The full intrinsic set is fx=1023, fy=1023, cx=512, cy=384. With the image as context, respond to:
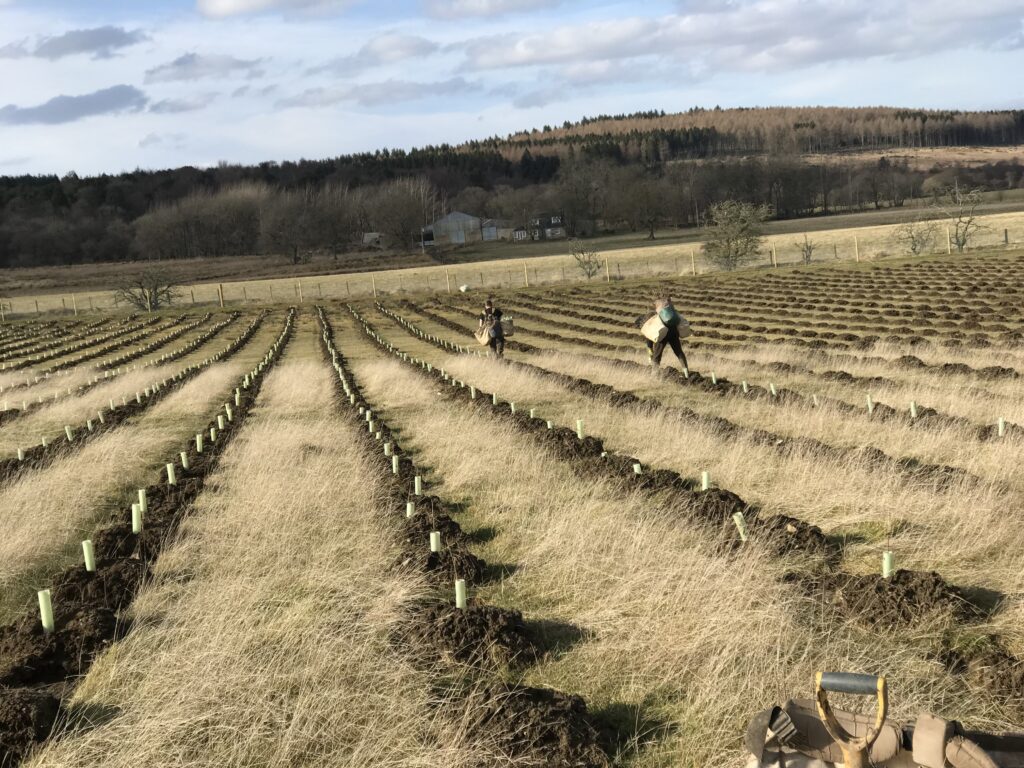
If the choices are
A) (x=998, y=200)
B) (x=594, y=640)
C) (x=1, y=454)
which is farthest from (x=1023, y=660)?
(x=998, y=200)

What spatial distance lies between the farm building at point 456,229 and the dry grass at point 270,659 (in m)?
115

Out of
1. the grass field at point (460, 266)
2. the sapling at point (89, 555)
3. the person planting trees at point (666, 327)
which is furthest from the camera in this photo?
the grass field at point (460, 266)

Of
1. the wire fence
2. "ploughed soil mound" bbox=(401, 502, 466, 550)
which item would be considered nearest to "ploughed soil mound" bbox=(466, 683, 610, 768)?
"ploughed soil mound" bbox=(401, 502, 466, 550)

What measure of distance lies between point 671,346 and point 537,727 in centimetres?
1468

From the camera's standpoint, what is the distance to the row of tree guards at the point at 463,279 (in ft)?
198

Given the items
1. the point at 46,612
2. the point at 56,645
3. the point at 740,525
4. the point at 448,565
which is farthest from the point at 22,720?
the point at 740,525

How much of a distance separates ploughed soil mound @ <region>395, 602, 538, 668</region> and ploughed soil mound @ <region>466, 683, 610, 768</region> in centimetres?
66

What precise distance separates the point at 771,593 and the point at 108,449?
34.1ft

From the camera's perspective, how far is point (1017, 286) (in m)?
33.9

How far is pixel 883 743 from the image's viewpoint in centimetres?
374

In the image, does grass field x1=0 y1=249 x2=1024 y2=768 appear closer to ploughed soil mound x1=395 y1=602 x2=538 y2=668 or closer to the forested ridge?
ploughed soil mound x1=395 y1=602 x2=538 y2=668

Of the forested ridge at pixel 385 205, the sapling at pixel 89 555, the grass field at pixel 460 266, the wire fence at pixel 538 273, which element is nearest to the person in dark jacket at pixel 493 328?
the sapling at pixel 89 555

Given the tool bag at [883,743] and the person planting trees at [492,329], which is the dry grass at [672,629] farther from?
the person planting trees at [492,329]

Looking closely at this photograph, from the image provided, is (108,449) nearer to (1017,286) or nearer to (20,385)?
(20,385)
